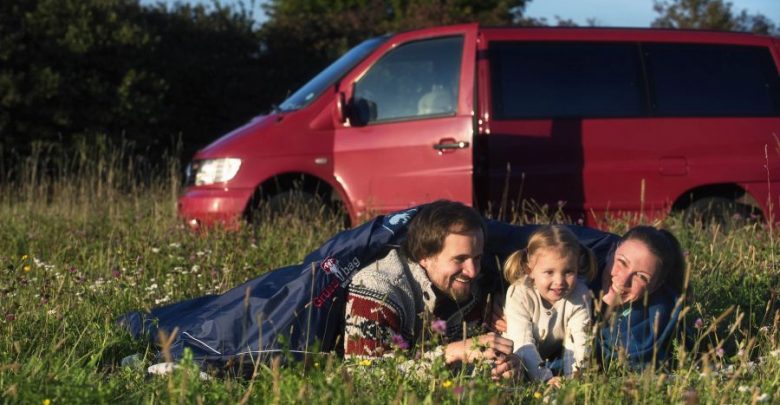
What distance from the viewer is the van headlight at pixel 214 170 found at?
27.5ft

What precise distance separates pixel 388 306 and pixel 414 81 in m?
4.12

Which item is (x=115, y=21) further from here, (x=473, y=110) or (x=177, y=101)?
(x=473, y=110)

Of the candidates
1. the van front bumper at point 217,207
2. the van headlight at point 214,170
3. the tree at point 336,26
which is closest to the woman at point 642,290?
the van front bumper at point 217,207

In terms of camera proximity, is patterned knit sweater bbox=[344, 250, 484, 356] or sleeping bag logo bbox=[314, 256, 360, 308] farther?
sleeping bag logo bbox=[314, 256, 360, 308]

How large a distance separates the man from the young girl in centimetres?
18

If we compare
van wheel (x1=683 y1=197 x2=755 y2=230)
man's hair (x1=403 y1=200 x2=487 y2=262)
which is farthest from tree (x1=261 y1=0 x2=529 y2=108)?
man's hair (x1=403 y1=200 x2=487 y2=262)

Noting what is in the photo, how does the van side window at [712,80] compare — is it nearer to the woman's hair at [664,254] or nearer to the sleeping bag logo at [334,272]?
the woman's hair at [664,254]

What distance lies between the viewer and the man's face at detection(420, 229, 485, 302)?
4508 mm

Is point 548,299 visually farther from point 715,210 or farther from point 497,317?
point 715,210

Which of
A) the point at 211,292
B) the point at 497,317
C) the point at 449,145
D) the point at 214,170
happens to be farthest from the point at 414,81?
the point at 497,317

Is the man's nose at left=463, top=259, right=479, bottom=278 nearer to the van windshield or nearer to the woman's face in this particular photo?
the woman's face

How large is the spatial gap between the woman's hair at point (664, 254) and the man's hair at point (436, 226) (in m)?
0.64

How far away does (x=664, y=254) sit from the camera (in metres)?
4.61

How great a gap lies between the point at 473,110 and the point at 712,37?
79.1 inches
